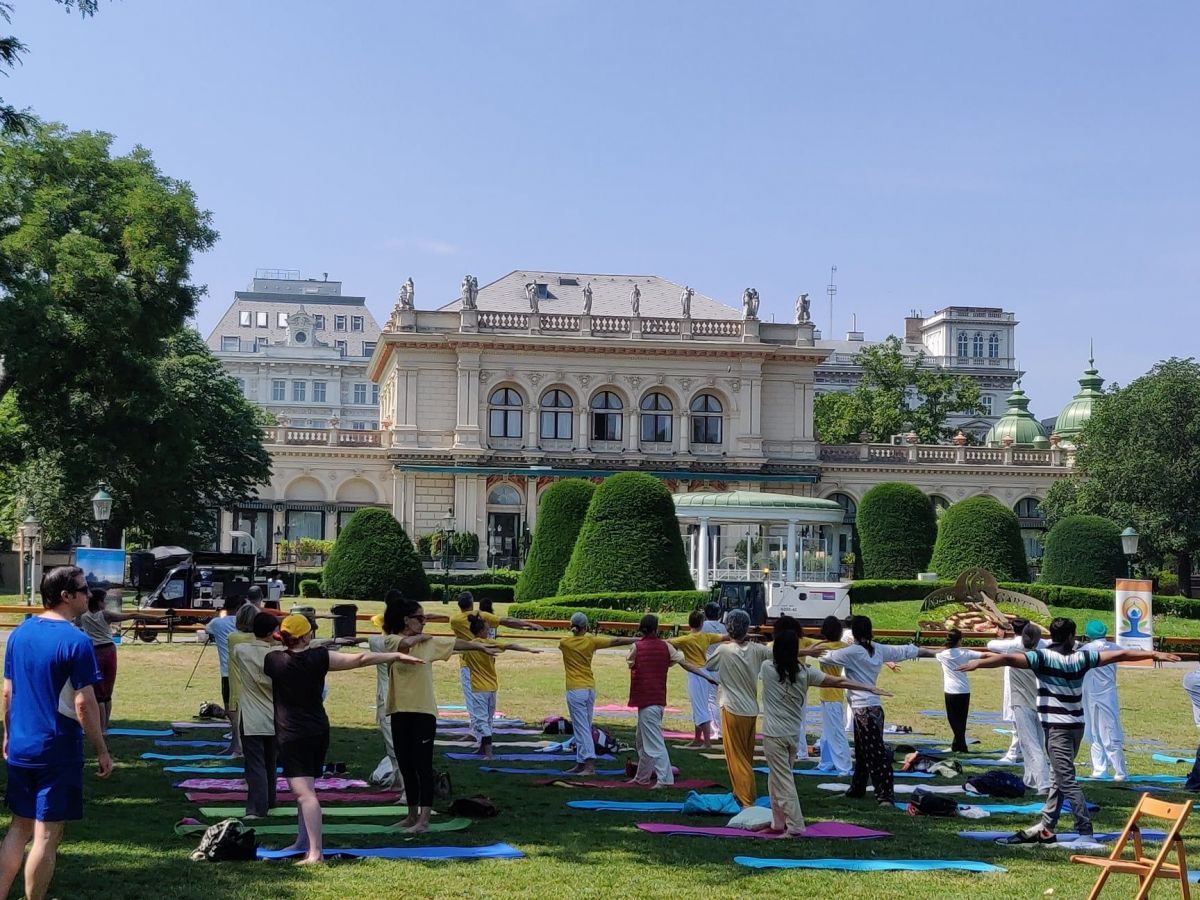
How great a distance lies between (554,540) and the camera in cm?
4272

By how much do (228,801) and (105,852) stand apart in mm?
2352

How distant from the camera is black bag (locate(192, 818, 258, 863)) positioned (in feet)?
32.8

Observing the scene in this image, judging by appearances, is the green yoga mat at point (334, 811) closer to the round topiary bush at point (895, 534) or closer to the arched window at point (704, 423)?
the round topiary bush at point (895, 534)

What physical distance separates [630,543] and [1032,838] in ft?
92.7

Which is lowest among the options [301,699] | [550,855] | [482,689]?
[550,855]

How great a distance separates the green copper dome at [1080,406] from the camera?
80.8 metres

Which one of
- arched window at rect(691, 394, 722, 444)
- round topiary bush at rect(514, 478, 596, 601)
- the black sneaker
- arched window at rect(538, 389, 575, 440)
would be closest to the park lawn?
the black sneaker

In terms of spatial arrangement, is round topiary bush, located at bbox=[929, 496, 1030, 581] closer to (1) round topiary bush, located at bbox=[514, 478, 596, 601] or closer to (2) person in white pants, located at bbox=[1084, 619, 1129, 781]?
(1) round topiary bush, located at bbox=[514, 478, 596, 601]

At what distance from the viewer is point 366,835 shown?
11.2 meters

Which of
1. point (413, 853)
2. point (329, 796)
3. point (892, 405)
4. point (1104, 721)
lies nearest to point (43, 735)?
point (413, 853)

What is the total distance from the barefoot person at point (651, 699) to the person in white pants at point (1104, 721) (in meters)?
4.43

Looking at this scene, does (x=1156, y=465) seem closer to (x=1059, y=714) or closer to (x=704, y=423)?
(x=704, y=423)

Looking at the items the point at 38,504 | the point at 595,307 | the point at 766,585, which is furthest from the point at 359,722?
the point at 595,307

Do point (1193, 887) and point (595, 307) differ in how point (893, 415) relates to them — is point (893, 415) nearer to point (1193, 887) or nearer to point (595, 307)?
point (595, 307)
